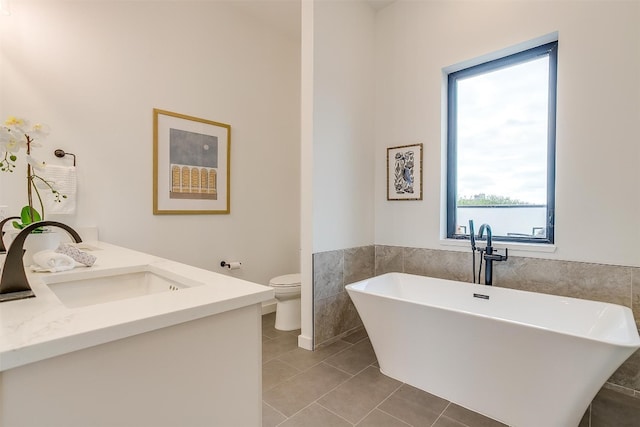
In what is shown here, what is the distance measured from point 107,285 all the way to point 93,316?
0.72 metres

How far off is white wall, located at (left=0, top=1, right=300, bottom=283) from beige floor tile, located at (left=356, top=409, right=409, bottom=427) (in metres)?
1.90

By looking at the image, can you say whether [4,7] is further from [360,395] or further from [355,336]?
[355,336]

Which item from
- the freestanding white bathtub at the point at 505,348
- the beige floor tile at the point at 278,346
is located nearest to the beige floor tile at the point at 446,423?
the freestanding white bathtub at the point at 505,348

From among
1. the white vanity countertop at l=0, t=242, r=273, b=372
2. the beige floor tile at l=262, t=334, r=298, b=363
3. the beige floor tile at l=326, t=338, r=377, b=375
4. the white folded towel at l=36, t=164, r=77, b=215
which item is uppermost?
the white folded towel at l=36, t=164, r=77, b=215

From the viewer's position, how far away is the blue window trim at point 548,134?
2295 millimetres

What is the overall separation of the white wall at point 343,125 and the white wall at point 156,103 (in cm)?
97

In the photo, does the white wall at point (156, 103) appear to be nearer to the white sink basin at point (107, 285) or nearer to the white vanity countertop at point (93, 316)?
the white sink basin at point (107, 285)

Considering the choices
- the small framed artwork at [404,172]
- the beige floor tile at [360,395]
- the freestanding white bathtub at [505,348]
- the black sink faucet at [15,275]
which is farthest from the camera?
the small framed artwork at [404,172]

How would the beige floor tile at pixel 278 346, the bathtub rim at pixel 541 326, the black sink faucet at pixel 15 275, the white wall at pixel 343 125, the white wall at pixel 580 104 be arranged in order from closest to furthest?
the black sink faucet at pixel 15 275 → the bathtub rim at pixel 541 326 → the white wall at pixel 580 104 → the beige floor tile at pixel 278 346 → the white wall at pixel 343 125

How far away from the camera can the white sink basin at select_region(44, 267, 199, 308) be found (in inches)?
45.3

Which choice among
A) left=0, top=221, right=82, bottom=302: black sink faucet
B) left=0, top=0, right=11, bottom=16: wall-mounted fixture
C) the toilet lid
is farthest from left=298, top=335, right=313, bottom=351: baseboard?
left=0, top=0, right=11, bottom=16: wall-mounted fixture

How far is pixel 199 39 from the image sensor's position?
2.86m

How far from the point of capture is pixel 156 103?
262cm

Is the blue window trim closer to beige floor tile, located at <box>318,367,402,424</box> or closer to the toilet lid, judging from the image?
beige floor tile, located at <box>318,367,402,424</box>
